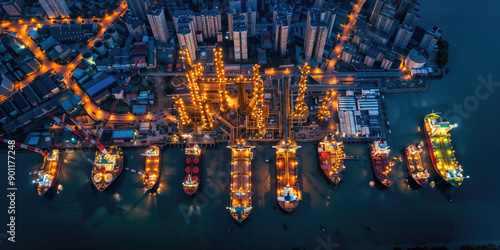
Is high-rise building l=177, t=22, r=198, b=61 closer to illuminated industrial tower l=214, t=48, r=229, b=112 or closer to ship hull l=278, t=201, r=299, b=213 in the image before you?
illuminated industrial tower l=214, t=48, r=229, b=112

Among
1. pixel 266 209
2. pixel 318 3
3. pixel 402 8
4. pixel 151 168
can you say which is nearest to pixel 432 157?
pixel 266 209

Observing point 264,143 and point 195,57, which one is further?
point 195,57

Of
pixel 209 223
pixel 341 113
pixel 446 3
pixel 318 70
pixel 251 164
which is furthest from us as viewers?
pixel 446 3

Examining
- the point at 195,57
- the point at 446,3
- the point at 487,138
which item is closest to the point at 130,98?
the point at 195,57

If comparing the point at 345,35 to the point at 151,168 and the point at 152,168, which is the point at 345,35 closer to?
the point at 152,168

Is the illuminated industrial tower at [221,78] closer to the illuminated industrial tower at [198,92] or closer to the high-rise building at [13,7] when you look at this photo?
the illuminated industrial tower at [198,92]

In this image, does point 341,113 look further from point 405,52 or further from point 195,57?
point 195,57

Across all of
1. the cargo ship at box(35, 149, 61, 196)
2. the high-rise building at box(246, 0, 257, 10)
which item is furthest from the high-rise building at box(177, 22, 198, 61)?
the cargo ship at box(35, 149, 61, 196)

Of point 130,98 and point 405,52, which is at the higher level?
point 405,52
